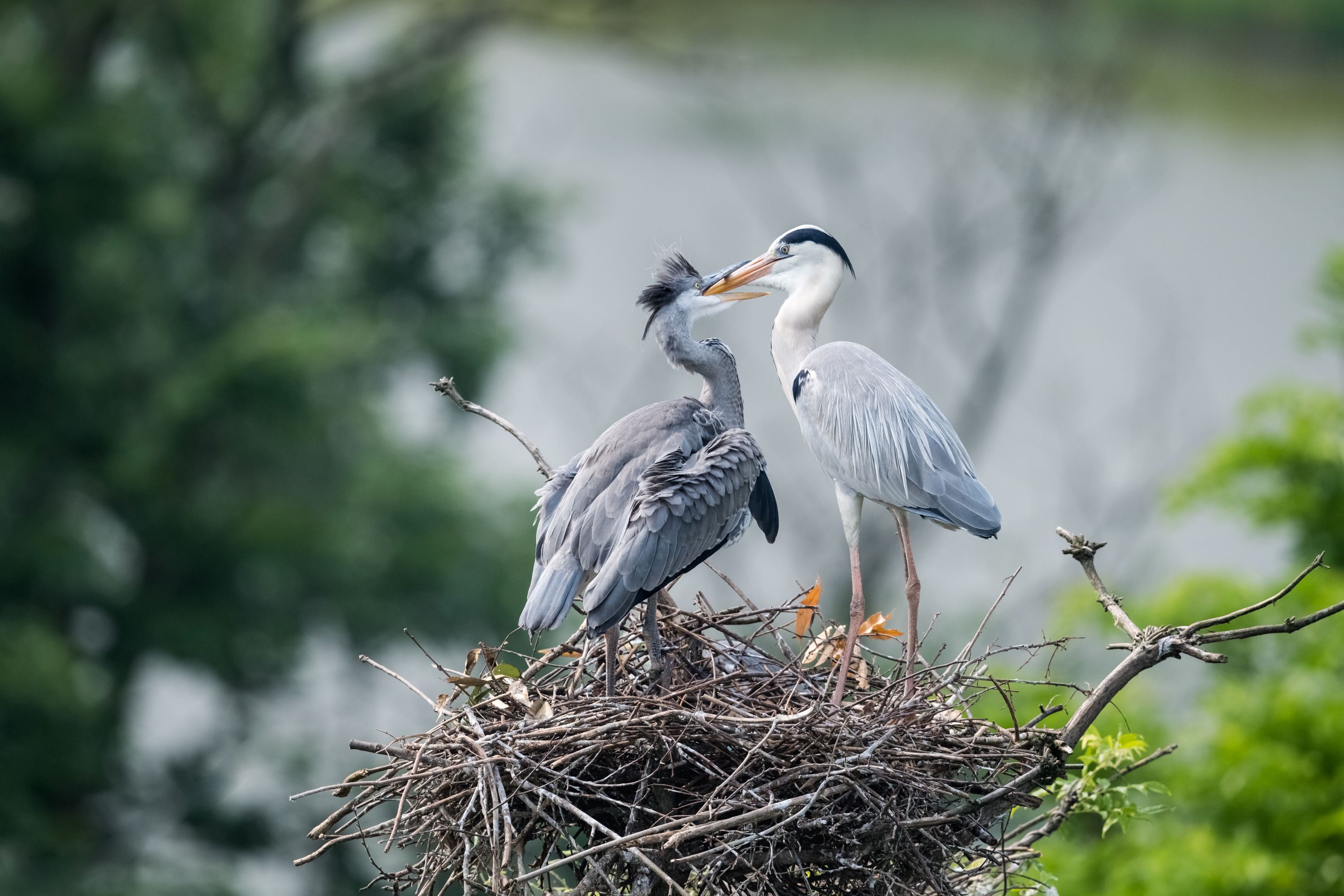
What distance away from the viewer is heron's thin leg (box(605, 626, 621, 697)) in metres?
3.47

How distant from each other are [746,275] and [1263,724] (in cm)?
598

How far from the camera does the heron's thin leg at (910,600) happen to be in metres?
3.53

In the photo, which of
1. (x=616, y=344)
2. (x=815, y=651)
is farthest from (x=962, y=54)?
(x=815, y=651)

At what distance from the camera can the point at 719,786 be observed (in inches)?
122

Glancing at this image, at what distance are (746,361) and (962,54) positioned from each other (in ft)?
21.5

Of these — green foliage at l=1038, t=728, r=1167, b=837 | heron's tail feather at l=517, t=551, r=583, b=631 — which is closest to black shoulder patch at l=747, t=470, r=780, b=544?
heron's tail feather at l=517, t=551, r=583, b=631

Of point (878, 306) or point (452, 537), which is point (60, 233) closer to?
point (452, 537)

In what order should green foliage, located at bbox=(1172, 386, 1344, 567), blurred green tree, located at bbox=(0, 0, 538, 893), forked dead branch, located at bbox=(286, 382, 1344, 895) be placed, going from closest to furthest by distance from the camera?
1. forked dead branch, located at bbox=(286, 382, 1344, 895)
2. green foliage, located at bbox=(1172, 386, 1344, 567)
3. blurred green tree, located at bbox=(0, 0, 538, 893)

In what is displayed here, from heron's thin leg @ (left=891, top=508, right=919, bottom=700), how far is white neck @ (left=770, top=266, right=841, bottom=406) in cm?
48

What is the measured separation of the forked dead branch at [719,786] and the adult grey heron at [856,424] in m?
0.31

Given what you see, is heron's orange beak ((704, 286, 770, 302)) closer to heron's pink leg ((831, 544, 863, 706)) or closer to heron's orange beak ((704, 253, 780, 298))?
heron's orange beak ((704, 253, 780, 298))

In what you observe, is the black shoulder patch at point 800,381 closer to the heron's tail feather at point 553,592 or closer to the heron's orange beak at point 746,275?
the heron's orange beak at point 746,275

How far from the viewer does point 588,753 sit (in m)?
3.18

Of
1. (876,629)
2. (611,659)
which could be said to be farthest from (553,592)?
(876,629)
